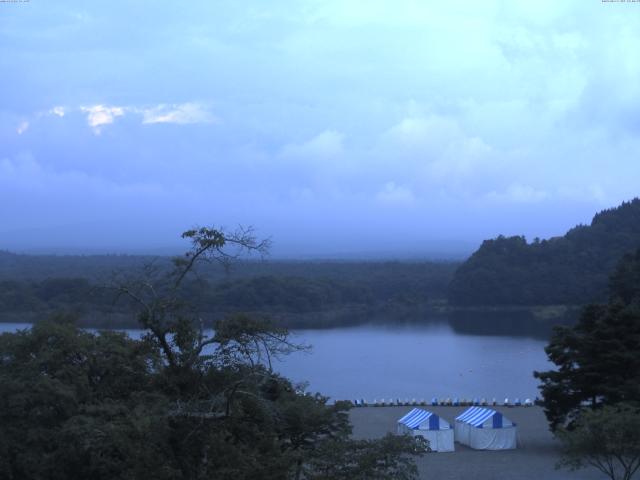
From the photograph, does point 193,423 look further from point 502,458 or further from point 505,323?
point 505,323

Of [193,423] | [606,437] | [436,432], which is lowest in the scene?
[436,432]

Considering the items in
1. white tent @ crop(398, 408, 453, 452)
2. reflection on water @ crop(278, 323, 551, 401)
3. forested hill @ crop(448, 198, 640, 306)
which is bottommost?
reflection on water @ crop(278, 323, 551, 401)

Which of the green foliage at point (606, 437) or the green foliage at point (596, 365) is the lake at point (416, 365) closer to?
the green foliage at point (596, 365)

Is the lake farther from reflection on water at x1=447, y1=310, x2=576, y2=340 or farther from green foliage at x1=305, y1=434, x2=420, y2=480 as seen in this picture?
green foliage at x1=305, y1=434, x2=420, y2=480

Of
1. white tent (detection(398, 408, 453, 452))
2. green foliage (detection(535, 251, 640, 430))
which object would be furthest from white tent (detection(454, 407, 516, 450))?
green foliage (detection(535, 251, 640, 430))

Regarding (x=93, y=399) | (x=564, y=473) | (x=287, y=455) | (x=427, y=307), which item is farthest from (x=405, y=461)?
(x=427, y=307)

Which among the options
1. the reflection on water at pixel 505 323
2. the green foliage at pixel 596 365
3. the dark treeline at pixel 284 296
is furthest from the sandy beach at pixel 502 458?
the reflection on water at pixel 505 323

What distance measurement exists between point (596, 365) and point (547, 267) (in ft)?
122

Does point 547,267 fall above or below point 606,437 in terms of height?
above

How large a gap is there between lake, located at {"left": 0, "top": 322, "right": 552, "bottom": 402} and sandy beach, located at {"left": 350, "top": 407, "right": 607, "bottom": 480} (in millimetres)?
3076

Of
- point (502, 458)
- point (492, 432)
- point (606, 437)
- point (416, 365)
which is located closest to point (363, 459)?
point (606, 437)

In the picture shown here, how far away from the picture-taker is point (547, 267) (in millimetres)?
48031

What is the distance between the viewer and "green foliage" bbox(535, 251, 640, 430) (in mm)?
11648

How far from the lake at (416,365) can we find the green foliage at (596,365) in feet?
18.9
